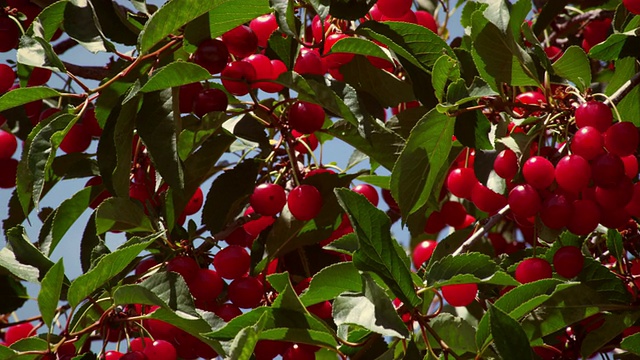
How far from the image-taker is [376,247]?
1.45 metres

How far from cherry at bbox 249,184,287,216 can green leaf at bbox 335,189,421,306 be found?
1.62 feet

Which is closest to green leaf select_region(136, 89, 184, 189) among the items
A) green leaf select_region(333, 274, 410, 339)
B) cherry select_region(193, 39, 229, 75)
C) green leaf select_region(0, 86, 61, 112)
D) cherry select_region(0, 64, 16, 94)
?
cherry select_region(193, 39, 229, 75)

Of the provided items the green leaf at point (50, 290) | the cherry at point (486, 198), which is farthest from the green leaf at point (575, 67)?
the green leaf at point (50, 290)

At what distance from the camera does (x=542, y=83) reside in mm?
1827

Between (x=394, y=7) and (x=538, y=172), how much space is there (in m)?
0.54

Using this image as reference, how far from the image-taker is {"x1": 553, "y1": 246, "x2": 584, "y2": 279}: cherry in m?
1.73

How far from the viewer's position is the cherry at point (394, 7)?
202cm

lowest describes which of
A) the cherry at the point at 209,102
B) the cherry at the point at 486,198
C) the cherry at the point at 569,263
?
the cherry at the point at 569,263

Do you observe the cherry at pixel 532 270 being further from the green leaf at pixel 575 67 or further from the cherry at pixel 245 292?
the cherry at pixel 245 292

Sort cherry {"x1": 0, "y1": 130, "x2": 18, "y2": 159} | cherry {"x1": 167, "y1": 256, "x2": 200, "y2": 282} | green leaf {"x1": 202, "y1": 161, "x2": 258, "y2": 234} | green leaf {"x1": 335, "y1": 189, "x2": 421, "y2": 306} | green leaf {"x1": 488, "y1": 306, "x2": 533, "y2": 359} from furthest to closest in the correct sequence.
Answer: cherry {"x1": 0, "y1": 130, "x2": 18, "y2": 159}, green leaf {"x1": 202, "y1": 161, "x2": 258, "y2": 234}, cherry {"x1": 167, "y1": 256, "x2": 200, "y2": 282}, green leaf {"x1": 335, "y1": 189, "x2": 421, "y2": 306}, green leaf {"x1": 488, "y1": 306, "x2": 533, "y2": 359}

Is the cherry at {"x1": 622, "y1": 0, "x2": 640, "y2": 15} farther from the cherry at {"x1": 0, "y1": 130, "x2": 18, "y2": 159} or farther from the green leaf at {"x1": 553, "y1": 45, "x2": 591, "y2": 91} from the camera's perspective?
the cherry at {"x1": 0, "y1": 130, "x2": 18, "y2": 159}

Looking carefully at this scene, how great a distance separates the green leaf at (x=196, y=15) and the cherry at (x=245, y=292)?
0.54 meters

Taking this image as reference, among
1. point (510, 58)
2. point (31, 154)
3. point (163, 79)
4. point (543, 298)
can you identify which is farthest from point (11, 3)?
point (543, 298)

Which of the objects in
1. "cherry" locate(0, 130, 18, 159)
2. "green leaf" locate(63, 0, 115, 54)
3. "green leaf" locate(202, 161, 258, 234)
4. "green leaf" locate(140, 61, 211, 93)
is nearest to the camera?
"green leaf" locate(140, 61, 211, 93)
